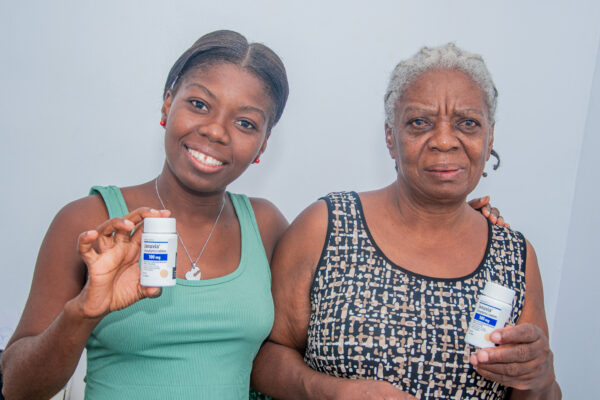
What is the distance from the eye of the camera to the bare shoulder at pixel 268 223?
172 centimetres

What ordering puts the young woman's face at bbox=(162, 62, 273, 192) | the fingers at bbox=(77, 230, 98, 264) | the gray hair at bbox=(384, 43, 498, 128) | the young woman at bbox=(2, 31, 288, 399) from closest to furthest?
the fingers at bbox=(77, 230, 98, 264), the young woman at bbox=(2, 31, 288, 399), the young woman's face at bbox=(162, 62, 273, 192), the gray hair at bbox=(384, 43, 498, 128)

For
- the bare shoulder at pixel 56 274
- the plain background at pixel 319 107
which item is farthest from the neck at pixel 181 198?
the plain background at pixel 319 107

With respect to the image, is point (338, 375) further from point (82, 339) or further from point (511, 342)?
point (82, 339)

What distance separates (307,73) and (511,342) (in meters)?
1.52

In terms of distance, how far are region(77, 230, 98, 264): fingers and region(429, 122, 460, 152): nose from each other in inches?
37.1

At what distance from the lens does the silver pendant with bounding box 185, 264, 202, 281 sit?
144 centimetres

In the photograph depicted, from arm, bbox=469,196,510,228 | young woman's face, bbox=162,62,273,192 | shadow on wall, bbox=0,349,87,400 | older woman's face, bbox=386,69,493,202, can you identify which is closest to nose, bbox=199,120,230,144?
young woman's face, bbox=162,62,273,192

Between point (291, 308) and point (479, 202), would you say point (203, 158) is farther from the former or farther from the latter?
point (479, 202)

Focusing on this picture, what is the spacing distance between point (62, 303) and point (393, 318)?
0.88 meters

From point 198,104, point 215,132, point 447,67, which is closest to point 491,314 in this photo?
point 447,67

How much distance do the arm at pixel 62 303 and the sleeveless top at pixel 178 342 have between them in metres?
0.12

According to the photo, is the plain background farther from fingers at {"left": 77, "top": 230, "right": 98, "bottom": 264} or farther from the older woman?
fingers at {"left": 77, "top": 230, "right": 98, "bottom": 264}

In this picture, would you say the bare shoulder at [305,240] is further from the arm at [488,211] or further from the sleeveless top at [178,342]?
the arm at [488,211]

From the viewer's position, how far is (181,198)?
1558mm
